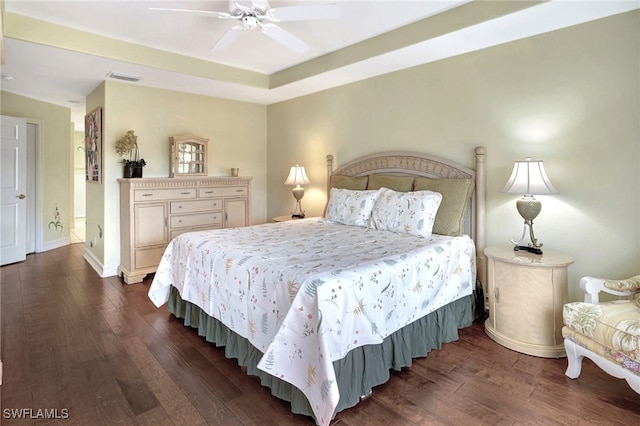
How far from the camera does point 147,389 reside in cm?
207

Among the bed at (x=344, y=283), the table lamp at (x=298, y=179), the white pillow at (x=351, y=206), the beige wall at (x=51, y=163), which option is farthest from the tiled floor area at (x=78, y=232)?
the white pillow at (x=351, y=206)

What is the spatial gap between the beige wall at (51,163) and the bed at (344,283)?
4.26m

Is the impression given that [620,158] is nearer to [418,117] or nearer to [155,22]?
[418,117]

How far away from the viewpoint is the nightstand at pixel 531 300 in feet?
7.90

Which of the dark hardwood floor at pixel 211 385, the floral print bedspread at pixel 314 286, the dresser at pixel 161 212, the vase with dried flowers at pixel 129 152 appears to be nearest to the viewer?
the floral print bedspread at pixel 314 286

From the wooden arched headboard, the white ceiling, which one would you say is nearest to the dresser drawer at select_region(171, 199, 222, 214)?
the white ceiling

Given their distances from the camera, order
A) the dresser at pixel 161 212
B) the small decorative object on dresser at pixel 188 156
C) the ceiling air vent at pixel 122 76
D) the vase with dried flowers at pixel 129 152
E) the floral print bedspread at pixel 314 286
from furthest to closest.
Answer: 1. the small decorative object on dresser at pixel 188 156
2. the vase with dried flowers at pixel 129 152
3. the dresser at pixel 161 212
4. the ceiling air vent at pixel 122 76
5. the floral print bedspread at pixel 314 286

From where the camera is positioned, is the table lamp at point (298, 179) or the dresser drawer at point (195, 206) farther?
the table lamp at point (298, 179)

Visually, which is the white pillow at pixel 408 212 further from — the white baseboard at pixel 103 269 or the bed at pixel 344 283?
the white baseboard at pixel 103 269

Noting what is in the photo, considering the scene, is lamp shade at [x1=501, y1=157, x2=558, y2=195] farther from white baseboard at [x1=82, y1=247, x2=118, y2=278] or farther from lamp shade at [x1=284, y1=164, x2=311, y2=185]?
white baseboard at [x1=82, y1=247, x2=118, y2=278]

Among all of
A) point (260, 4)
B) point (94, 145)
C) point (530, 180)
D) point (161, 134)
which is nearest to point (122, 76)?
point (161, 134)

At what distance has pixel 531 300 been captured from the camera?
8.09 feet

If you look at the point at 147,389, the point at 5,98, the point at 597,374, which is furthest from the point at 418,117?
the point at 5,98

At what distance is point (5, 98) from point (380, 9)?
18.4ft
